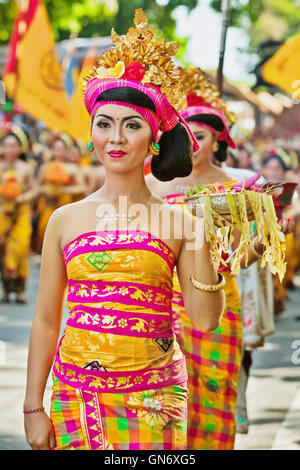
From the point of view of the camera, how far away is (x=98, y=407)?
9.29 feet

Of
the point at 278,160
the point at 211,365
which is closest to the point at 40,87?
the point at 278,160

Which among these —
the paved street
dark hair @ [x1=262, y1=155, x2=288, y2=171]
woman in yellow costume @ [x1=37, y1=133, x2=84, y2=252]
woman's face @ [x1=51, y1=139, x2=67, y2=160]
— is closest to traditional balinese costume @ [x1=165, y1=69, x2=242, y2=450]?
the paved street

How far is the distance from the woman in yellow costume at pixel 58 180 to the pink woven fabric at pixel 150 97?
35.0ft

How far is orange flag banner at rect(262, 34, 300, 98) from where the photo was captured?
37.8 feet

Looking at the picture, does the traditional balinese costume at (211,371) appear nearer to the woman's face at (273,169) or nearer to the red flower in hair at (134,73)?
the red flower in hair at (134,73)

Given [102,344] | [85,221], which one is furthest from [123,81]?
[102,344]

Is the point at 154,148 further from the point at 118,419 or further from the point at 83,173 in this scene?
the point at 83,173

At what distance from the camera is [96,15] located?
3150 centimetres

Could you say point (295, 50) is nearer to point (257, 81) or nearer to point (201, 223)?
point (201, 223)

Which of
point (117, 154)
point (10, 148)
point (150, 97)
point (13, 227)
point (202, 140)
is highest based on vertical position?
point (10, 148)

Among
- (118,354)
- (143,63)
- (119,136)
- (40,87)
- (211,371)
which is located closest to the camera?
(118,354)

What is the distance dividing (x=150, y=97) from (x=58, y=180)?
10.9m

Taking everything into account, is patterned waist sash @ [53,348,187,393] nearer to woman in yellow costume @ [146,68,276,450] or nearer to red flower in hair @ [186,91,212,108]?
woman in yellow costume @ [146,68,276,450]
